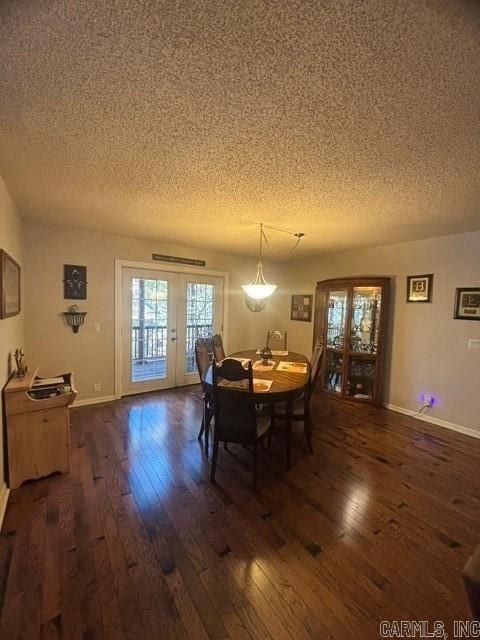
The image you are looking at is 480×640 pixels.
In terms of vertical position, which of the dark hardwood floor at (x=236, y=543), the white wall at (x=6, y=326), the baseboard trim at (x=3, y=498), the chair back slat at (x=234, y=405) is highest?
the white wall at (x=6, y=326)

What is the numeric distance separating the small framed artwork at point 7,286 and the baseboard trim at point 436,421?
15.1ft

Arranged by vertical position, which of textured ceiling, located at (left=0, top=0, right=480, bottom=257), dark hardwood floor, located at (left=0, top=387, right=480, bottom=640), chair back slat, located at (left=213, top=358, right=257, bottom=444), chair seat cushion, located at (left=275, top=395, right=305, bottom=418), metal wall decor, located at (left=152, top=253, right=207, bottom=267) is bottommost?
dark hardwood floor, located at (left=0, top=387, right=480, bottom=640)

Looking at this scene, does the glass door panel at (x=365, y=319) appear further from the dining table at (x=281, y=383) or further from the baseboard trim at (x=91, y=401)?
the baseboard trim at (x=91, y=401)

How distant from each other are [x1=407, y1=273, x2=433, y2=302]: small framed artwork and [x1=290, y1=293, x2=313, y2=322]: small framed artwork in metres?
1.70

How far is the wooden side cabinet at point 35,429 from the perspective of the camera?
2.05m

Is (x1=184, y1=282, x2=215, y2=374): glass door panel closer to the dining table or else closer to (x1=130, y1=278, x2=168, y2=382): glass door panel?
(x1=130, y1=278, x2=168, y2=382): glass door panel

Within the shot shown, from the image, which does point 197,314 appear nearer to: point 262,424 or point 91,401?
point 91,401

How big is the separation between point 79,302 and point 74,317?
0.22 metres

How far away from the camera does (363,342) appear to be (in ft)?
13.3

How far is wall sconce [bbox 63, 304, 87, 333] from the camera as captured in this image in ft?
11.5

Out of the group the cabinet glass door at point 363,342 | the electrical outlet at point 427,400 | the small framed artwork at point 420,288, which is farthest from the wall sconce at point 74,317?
the electrical outlet at point 427,400

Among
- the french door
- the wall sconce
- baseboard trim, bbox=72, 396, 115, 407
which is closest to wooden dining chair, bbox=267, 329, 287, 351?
the french door

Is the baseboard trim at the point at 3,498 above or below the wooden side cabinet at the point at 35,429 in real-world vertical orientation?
below

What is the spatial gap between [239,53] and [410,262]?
361 centimetres
